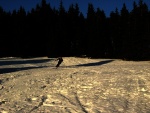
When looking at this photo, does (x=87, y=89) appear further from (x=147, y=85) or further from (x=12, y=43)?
(x=12, y=43)

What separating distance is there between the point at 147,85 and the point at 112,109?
24.5 feet

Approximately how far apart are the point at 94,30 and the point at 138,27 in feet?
48.2

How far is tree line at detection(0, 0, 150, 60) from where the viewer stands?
73188 mm

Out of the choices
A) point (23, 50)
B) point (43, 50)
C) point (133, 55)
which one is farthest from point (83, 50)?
point (133, 55)

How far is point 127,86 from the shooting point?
18906mm

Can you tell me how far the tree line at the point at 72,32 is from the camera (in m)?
73.2

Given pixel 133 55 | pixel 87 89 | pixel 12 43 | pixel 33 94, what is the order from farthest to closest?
pixel 12 43
pixel 133 55
pixel 87 89
pixel 33 94

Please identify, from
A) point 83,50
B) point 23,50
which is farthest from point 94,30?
point 23,50

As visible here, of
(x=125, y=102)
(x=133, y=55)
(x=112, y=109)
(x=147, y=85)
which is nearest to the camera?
(x=112, y=109)

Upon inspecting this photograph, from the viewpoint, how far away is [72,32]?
85.6 metres

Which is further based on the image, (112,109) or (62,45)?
(62,45)

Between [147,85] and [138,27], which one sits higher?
[138,27]

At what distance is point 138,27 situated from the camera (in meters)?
72.4

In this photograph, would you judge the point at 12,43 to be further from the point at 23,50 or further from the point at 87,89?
the point at 87,89
